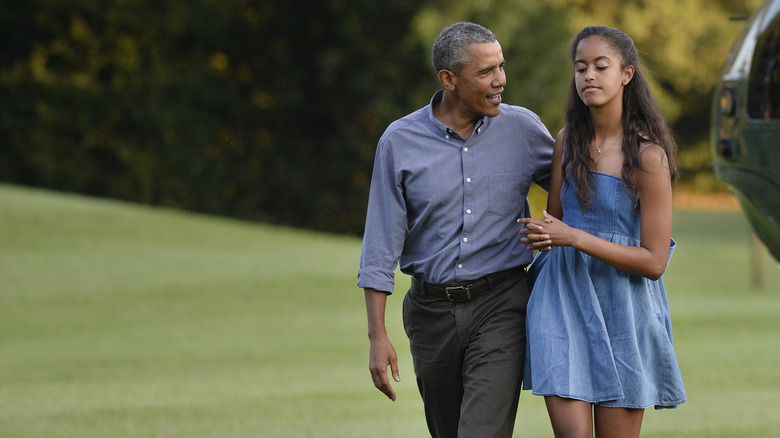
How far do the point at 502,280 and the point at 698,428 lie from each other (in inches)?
161

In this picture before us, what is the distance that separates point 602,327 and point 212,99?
89.1 feet

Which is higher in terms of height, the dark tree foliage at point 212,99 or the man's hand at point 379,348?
the man's hand at point 379,348

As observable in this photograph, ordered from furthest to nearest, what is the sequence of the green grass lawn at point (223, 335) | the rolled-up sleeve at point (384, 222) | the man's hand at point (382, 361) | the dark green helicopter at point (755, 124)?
the green grass lawn at point (223, 335), the dark green helicopter at point (755, 124), the rolled-up sleeve at point (384, 222), the man's hand at point (382, 361)

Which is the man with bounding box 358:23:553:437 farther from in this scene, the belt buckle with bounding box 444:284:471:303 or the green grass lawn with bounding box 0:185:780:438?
the green grass lawn with bounding box 0:185:780:438

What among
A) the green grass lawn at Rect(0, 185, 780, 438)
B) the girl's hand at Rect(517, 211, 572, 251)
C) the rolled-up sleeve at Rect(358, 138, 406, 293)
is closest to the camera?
the girl's hand at Rect(517, 211, 572, 251)

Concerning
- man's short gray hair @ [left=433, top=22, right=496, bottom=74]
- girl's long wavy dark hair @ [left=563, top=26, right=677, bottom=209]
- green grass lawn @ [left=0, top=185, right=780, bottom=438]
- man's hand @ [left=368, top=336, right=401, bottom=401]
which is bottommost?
green grass lawn @ [left=0, top=185, right=780, bottom=438]

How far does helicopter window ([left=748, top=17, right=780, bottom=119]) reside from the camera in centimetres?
497

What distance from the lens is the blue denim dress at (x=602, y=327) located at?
3.89 metres

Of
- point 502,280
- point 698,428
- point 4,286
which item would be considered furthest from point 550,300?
point 4,286

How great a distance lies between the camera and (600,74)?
13.0 feet

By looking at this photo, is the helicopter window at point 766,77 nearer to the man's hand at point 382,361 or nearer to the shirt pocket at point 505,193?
the shirt pocket at point 505,193

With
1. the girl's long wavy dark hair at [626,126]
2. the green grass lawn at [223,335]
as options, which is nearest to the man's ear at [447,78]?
the girl's long wavy dark hair at [626,126]

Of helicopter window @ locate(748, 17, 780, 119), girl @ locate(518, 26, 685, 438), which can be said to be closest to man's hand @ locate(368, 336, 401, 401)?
girl @ locate(518, 26, 685, 438)

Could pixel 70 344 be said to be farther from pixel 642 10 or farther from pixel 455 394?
pixel 642 10
